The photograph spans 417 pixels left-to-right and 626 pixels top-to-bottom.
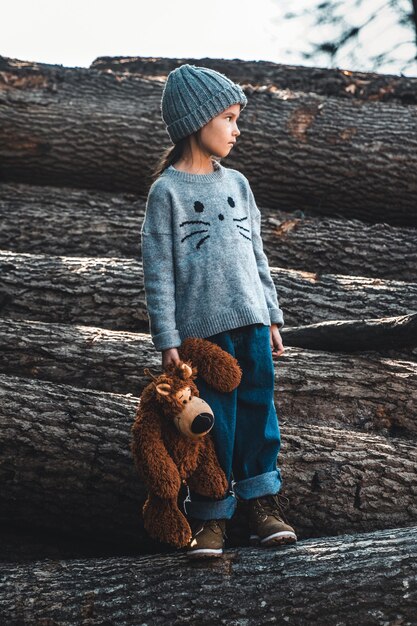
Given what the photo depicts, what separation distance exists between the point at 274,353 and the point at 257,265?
40 cm

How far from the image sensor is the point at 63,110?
6797 millimetres

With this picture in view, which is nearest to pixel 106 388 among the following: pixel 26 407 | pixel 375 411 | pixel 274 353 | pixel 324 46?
pixel 26 407

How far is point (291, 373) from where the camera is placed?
14.1 feet

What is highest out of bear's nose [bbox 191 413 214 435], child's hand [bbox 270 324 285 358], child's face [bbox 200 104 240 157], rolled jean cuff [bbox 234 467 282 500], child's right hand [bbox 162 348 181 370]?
child's face [bbox 200 104 240 157]

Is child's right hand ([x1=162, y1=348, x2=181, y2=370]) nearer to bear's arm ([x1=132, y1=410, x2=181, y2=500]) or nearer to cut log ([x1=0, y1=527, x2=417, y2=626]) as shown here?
bear's arm ([x1=132, y1=410, x2=181, y2=500])

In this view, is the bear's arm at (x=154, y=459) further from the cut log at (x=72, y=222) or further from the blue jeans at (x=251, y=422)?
the cut log at (x=72, y=222)

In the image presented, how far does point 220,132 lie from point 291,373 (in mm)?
1551

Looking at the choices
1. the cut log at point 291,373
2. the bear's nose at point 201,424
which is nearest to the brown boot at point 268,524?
the bear's nose at point 201,424

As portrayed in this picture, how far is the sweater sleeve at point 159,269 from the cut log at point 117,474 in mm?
858

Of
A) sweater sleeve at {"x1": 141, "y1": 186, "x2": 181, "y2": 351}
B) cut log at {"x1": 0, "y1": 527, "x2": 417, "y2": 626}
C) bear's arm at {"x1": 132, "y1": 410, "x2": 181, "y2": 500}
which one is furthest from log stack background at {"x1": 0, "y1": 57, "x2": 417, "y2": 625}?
sweater sleeve at {"x1": 141, "y1": 186, "x2": 181, "y2": 351}

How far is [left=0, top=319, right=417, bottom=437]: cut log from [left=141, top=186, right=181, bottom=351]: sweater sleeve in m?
1.21

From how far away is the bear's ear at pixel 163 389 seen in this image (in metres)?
2.97

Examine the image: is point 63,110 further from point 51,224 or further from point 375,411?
point 375,411

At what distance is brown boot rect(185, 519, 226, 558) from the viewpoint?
3074 mm
